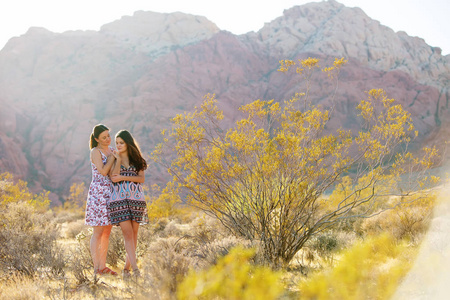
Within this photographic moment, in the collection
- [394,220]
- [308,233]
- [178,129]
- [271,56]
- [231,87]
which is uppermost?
[271,56]

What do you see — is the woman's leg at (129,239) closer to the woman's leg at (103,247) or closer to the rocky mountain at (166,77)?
the woman's leg at (103,247)

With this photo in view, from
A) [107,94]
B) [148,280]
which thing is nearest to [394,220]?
[148,280]

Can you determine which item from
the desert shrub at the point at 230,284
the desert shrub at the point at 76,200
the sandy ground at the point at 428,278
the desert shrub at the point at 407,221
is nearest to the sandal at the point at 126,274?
the desert shrub at the point at 230,284

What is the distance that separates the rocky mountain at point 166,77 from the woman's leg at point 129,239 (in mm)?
32171

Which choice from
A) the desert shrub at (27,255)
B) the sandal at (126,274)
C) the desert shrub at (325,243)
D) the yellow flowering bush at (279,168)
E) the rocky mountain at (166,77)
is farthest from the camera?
the rocky mountain at (166,77)

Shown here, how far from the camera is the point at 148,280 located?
2828mm

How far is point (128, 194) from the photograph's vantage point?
13.3 ft

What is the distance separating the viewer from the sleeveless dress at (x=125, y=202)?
401 centimetres

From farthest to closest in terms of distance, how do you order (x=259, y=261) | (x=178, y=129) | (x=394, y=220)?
1. (x=394, y=220)
2. (x=178, y=129)
3. (x=259, y=261)

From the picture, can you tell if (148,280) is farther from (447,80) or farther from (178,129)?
(447,80)

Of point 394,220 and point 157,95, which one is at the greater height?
point 157,95

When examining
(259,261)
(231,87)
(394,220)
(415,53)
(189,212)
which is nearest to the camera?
(259,261)

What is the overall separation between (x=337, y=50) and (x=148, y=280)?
53.7m

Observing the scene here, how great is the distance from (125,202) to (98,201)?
0.35 meters
